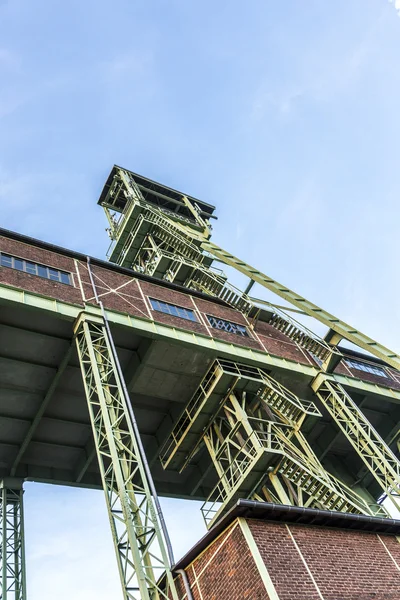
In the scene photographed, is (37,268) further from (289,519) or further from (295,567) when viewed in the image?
(295,567)

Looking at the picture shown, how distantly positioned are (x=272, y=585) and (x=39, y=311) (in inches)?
364

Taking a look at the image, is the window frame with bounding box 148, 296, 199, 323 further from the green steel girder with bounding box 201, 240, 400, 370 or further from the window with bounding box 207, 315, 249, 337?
the green steel girder with bounding box 201, 240, 400, 370

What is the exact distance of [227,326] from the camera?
19500mm

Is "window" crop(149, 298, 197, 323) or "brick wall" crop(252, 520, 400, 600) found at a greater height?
"brick wall" crop(252, 520, 400, 600)

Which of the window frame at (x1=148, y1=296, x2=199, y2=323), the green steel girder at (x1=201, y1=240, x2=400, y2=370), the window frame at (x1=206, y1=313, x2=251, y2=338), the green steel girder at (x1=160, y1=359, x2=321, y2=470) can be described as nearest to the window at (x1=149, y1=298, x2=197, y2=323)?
the window frame at (x1=148, y1=296, x2=199, y2=323)

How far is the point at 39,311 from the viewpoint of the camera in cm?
1418

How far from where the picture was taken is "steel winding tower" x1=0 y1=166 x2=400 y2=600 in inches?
431

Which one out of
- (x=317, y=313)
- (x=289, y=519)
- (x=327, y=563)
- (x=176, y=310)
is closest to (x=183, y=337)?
(x=176, y=310)

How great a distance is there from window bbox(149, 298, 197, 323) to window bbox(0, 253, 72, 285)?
309cm

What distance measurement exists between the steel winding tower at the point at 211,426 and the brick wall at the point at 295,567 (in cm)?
88

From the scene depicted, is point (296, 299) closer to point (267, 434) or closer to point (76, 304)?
point (267, 434)

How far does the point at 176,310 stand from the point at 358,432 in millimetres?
7576

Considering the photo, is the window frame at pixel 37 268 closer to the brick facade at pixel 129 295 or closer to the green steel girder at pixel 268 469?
the brick facade at pixel 129 295

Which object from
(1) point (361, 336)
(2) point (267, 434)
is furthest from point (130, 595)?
(1) point (361, 336)
